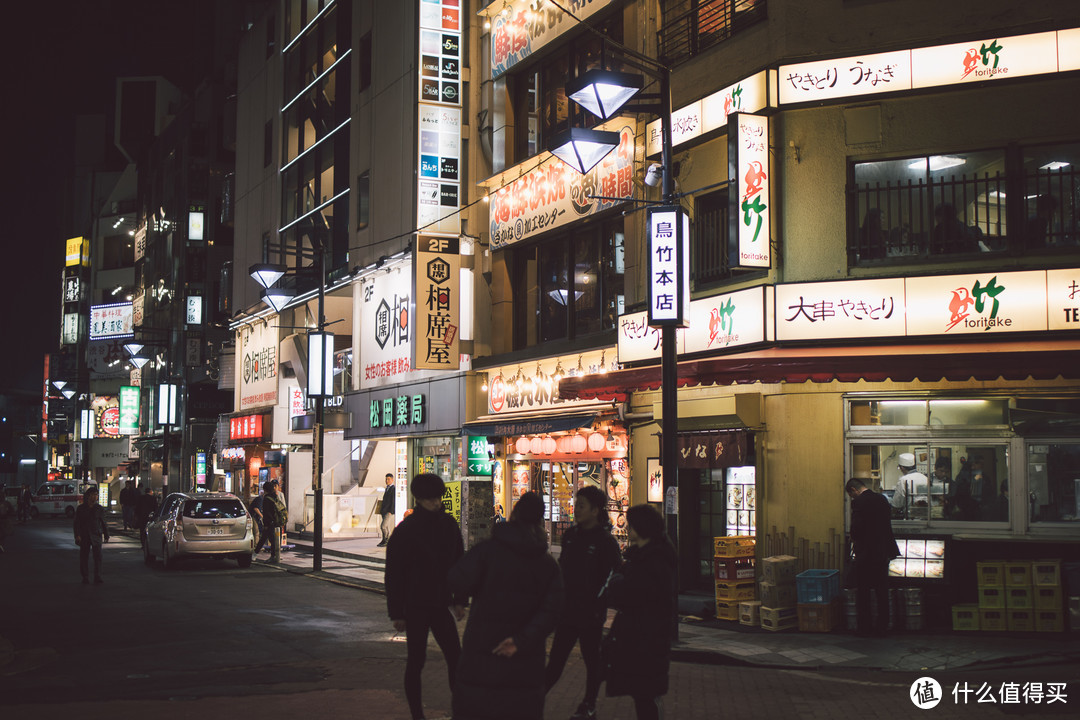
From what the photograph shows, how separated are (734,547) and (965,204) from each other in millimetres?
5677

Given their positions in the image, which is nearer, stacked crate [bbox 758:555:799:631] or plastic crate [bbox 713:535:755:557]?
stacked crate [bbox 758:555:799:631]

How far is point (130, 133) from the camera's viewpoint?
81.4m

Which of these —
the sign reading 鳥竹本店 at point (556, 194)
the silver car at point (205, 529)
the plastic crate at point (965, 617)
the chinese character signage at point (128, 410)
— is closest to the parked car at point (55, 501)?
the chinese character signage at point (128, 410)

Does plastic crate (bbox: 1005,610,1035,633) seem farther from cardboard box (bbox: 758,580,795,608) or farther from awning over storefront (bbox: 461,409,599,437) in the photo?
awning over storefront (bbox: 461,409,599,437)

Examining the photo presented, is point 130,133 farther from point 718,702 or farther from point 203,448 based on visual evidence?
point 718,702

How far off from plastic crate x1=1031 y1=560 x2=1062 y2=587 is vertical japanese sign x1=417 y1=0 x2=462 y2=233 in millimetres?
15313

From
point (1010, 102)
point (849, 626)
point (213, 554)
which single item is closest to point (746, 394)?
point (849, 626)

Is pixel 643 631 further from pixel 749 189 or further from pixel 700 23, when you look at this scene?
pixel 700 23

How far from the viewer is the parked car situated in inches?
2250

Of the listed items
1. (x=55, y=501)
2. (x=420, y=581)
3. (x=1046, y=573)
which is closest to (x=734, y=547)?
(x=1046, y=573)

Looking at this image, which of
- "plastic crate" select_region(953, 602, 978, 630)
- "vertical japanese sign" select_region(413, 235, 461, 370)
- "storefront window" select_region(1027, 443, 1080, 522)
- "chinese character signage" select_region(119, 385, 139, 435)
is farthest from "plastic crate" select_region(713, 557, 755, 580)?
"chinese character signage" select_region(119, 385, 139, 435)

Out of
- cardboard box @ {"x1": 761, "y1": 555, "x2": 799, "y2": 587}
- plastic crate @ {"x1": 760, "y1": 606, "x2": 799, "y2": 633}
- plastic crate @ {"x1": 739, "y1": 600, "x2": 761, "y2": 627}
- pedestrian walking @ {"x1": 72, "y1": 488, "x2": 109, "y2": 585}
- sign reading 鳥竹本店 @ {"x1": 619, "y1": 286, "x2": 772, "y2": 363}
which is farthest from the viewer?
pedestrian walking @ {"x1": 72, "y1": 488, "x2": 109, "y2": 585}

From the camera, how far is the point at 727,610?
14.3m

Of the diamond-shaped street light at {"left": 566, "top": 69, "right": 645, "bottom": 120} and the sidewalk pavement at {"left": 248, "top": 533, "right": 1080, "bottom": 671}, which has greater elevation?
the diamond-shaped street light at {"left": 566, "top": 69, "right": 645, "bottom": 120}
